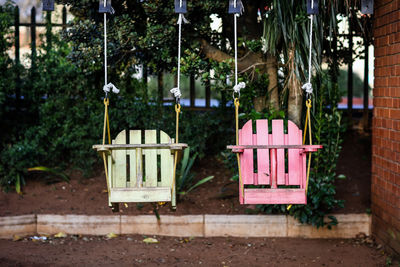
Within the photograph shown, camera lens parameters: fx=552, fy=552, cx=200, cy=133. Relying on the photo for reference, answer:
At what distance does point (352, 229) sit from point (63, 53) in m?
4.13

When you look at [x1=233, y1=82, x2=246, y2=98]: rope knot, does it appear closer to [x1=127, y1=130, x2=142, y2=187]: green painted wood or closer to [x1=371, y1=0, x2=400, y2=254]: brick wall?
[x1=127, y1=130, x2=142, y2=187]: green painted wood

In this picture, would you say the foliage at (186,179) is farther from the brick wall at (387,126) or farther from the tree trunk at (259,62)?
the brick wall at (387,126)

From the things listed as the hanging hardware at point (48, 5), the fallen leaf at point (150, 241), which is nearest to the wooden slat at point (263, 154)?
the fallen leaf at point (150, 241)

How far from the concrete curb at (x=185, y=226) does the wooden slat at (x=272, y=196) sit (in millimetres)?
1660

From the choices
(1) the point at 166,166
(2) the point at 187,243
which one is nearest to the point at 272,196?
(1) the point at 166,166

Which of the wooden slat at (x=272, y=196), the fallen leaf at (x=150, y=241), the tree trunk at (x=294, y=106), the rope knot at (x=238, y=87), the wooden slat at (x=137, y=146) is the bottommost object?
the fallen leaf at (x=150, y=241)

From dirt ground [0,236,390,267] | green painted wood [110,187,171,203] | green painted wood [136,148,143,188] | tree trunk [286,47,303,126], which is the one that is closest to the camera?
green painted wood [110,187,171,203]

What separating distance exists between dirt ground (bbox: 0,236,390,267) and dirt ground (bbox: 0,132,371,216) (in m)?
0.46

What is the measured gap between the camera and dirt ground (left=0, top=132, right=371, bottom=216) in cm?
623

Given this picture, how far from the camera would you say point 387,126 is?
521 cm

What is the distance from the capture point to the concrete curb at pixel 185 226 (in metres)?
5.88

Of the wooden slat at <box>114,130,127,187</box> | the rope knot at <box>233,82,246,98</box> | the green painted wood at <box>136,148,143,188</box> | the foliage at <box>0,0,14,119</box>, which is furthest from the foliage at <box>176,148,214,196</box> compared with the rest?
the foliage at <box>0,0,14,119</box>

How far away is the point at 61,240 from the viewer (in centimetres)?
581

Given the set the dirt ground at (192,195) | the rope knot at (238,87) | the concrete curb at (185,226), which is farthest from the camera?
the dirt ground at (192,195)
